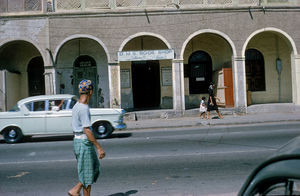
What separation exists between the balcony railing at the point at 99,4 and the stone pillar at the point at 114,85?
3468 mm

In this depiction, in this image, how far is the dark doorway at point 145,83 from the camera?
740 inches

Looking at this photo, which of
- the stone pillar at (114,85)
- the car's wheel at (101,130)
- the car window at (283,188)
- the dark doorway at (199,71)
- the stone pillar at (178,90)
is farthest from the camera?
the dark doorway at (199,71)

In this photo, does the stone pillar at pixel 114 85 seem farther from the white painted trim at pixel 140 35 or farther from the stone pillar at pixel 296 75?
the stone pillar at pixel 296 75

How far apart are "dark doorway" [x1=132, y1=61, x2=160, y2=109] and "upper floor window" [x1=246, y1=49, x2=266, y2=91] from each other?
588 centimetres

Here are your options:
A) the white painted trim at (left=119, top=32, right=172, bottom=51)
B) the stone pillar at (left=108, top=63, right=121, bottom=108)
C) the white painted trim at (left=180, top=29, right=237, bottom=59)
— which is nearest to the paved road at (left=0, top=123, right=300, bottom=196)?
the stone pillar at (left=108, top=63, right=121, bottom=108)

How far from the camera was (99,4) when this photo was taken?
647 inches

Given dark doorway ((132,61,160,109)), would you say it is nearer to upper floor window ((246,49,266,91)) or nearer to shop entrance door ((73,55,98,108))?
shop entrance door ((73,55,98,108))

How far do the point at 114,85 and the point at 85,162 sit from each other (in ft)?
41.2

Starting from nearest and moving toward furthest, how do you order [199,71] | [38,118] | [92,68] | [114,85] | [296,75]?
[38,118], [114,85], [296,75], [92,68], [199,71]

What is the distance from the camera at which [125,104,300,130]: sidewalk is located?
45.6 ft

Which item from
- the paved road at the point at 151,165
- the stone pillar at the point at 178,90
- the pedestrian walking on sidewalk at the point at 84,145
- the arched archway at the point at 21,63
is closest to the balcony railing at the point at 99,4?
the arched archway at the point at 21,63

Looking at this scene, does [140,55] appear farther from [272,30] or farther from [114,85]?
[272,30]

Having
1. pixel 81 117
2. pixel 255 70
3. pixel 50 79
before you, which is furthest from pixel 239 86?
pixel 81 117

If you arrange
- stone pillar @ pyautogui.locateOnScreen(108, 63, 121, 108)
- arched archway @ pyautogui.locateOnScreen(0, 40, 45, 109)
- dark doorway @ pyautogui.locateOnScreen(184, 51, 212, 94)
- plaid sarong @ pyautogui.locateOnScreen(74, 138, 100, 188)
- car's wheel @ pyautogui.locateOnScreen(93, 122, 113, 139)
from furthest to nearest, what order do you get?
1. dark doorway @ pyautogui.locateOnScreen(184, 51, 212, 94)
2. arched archway @ pyautogui.locateOnScreen(0, 40, 45, 109)
3. stone pillar @ pyautogui.locateOnScreen(108, 63, 121, 108)
4. car's wheel @ pyautogui.locateOnScreen(93, 122, 113, 139)
5. plaid sarong @ pyautogui.locateOnScreen(74, 138, 100, 188)
